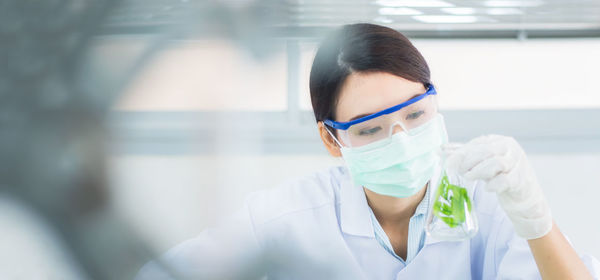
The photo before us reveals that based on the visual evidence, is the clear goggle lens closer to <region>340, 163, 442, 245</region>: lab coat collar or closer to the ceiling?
<region>340, 163, 442, 245</region>: lab coat collar

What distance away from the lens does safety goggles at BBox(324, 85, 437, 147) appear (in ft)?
2.71

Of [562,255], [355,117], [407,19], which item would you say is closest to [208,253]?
[407,19]

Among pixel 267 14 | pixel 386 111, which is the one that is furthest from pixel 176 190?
pixel 386 111

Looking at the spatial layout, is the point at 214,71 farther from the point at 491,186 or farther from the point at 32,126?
the point at 491,186

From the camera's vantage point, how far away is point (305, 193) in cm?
107

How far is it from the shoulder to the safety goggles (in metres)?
0.19

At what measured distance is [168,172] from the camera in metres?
0.29

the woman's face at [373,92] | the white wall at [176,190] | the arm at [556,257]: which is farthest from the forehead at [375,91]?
the white wall at [176,190]

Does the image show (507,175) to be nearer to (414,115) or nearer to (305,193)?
(414,115)

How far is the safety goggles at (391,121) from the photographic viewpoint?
826 millimetres

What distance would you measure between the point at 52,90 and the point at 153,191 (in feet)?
0.28

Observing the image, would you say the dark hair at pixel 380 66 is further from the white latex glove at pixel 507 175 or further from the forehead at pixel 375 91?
the white latex glove at pixel 507 175

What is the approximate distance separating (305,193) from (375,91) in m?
0.32

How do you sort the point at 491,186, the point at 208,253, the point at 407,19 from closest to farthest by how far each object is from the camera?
the point at 208,253 < the point at 407,19 < the point at 491,186
